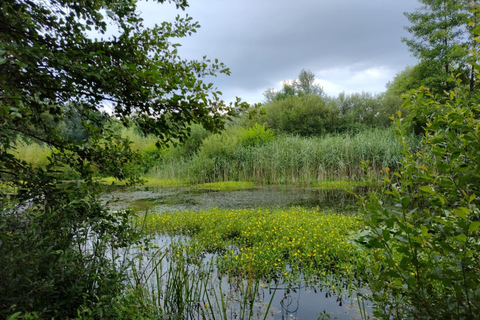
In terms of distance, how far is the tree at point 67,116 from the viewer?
6.40 ft

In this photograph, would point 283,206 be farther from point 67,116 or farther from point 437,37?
point 437,37

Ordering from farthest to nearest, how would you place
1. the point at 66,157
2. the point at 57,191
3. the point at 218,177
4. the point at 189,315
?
1. the point at 218,177
2. the point at 189,315
3. the point at 66,157
4. the point at 57,191

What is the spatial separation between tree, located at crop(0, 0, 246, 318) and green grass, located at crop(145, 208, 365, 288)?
5.62 ft

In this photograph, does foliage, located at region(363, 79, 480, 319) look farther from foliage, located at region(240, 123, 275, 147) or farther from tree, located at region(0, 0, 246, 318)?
foliage, located at region(240, 123, 275, 147)

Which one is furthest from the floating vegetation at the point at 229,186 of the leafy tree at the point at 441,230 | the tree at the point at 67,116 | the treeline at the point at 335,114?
the treeline at the point at 335,114

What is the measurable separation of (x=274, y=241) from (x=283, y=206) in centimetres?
400

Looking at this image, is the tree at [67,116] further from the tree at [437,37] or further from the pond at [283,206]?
the tree at [437,37]

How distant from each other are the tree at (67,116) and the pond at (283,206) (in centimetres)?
38

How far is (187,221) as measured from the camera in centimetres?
698

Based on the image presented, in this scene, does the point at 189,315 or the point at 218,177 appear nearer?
the point at 189,315

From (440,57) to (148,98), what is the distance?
84.0 feet

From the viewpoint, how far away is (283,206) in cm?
910

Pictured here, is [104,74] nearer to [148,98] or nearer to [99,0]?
[148,98]

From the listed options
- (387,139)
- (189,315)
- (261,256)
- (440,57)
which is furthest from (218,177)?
(440,57)
